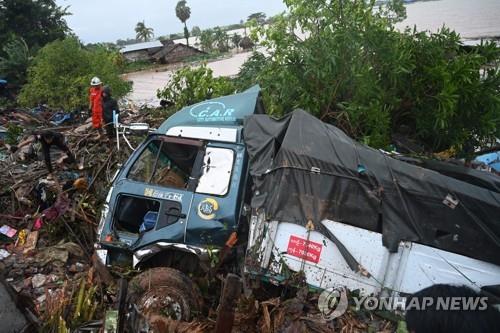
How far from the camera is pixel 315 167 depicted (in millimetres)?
3641

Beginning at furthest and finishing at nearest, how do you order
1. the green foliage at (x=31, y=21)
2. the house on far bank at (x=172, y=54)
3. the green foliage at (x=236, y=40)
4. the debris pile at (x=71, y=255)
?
the green foliage at (x=236, y=40) < the house on far bank at (x=172, y=54) < the green foliage at (x=31, y=21) < the debris pile at (x=71, y=255)

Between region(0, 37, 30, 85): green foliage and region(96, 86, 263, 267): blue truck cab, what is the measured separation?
1756 centimetres

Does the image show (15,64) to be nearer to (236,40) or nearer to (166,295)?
(166,295)

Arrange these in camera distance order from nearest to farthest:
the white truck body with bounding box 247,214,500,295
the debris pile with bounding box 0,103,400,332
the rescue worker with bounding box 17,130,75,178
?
the white truck body with bounding box 247,214,500,295
the debris pile with bounding box 0,103,400,332
the rescue worker with bounding box 17,130,75,178

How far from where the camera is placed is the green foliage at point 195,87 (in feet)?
28.7

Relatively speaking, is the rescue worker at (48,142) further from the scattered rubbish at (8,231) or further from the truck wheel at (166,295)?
the truck wheel at (166,295)

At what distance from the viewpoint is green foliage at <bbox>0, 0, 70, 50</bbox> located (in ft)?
74.2

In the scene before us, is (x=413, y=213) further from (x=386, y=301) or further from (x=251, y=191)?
(x=251, y=191)

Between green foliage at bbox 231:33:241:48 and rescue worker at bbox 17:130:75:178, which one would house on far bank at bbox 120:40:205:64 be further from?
rescue worker at bbox 17:130:75:178

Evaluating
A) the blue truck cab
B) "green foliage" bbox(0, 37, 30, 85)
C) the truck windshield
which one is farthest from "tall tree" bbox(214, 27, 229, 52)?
the blue truck cab

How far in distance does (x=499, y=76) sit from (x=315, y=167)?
14.0ft

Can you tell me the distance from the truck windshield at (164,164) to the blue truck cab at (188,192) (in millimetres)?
12

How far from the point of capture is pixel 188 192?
13.6 ft

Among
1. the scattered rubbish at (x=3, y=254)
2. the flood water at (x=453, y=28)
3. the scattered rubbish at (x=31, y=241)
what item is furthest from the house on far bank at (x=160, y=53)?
the scattered rubbish at (x=3, y=254)
